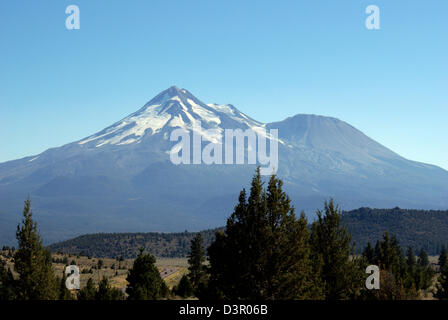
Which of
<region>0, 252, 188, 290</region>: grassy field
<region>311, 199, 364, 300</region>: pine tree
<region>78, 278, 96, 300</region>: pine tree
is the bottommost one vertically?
<region>0, 252, 188, 290</region>: grassy field

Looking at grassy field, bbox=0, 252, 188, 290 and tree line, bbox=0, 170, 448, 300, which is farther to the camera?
grassy field, bbox=0, 252, 188, 290

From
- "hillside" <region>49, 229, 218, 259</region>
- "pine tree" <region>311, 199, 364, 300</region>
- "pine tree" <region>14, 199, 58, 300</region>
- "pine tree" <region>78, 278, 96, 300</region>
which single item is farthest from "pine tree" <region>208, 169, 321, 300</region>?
"hillside" <region>49, 229, 218, 259</region>

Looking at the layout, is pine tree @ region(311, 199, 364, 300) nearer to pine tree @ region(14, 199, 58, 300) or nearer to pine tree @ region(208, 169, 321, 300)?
pine tree @ region(208, 169, 321, 300)

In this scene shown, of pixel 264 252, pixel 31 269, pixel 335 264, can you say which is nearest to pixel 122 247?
pixel 335 264

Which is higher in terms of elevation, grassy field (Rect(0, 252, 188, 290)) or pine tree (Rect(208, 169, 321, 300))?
pine tree (Rect(208, 169, 321, 300))

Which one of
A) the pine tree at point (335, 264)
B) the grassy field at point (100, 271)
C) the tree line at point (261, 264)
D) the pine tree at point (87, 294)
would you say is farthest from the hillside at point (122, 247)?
the tree line at point (261, 264)

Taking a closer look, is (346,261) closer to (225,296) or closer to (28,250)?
(225,296)
